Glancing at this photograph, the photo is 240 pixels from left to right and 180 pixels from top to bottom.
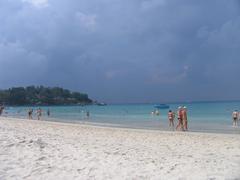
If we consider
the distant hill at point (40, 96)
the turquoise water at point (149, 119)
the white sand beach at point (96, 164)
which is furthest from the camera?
the distant hill at point (40, 96)

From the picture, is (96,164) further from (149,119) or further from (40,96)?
(40,96)

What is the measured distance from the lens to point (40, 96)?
564ft

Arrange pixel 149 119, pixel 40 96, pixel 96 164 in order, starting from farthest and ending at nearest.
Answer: pixel 40 96, pixel 149 119, pixel 96 164

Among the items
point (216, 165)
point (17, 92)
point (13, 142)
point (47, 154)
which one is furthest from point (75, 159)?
point (17, 92)

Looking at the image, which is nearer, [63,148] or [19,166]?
[19,166]

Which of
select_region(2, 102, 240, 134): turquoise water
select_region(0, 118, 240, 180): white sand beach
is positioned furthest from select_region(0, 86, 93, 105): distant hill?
select_region(0, 118, 240, 180): white sand beach

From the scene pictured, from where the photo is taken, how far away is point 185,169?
7242mm

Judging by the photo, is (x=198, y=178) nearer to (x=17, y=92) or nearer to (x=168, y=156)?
(x=168, y=156)

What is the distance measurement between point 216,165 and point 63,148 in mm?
3801

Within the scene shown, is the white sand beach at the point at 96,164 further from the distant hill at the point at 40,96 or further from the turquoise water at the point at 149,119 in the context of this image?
the distant hill at the point at 40,96

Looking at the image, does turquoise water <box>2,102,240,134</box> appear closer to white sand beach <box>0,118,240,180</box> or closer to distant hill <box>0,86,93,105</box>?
white sand beach <box>0,118,240,180</box>

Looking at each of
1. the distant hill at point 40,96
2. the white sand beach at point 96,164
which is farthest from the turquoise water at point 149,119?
the distant hill at point 40,96

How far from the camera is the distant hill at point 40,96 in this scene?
523ft

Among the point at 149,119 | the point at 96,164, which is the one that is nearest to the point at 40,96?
the point at 149,119
